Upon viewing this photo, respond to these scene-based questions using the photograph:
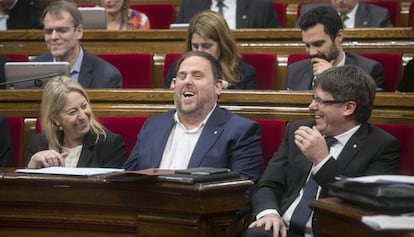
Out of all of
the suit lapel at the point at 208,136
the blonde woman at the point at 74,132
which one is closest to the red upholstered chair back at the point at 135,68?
the blonde woman at the point at 74,132

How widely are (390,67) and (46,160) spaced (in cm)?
114

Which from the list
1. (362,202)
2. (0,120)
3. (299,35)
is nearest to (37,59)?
(0,120)

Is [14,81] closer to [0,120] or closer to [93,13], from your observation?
[0,120]

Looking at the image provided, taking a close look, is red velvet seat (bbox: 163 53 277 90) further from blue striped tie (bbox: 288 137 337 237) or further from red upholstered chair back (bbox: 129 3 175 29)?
red upholstered chair back (bbox: 129 3 175 29)

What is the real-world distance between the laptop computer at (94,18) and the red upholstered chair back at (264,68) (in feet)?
2.34

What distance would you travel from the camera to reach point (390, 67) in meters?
2.59

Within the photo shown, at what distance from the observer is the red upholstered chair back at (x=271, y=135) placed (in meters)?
2.08

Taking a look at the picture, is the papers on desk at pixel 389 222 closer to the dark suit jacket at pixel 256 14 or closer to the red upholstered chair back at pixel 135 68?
the red upholstered chair back at pixel 135 68

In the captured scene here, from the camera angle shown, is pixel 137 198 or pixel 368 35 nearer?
pixel 137 198

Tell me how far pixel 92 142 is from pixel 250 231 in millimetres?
553

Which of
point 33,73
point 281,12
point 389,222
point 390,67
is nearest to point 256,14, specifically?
point 281,12

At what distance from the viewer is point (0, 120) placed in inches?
87.4

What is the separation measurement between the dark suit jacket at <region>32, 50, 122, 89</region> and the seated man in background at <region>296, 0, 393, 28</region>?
85 centimetres

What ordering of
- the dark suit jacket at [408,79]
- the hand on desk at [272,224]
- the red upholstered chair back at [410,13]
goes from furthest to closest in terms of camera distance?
the red upholstered chair back at [410,13], the dark suit jacket at [408,79], the hand on desk at [272,224]
